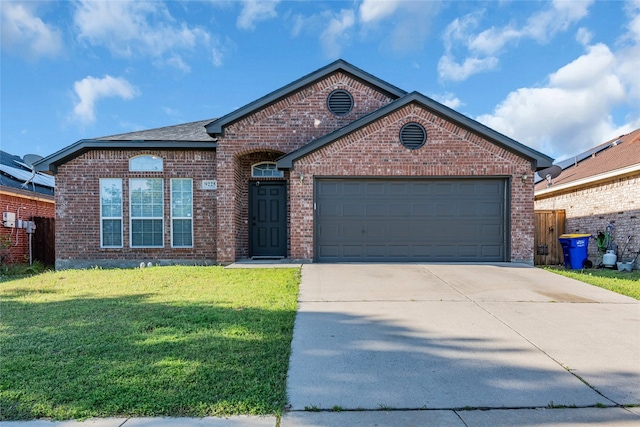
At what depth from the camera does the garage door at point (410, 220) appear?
9.91m

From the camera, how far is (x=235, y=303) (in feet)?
18.5

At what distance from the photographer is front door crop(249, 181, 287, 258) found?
37.0ft

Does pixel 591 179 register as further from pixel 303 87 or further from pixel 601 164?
pixel 303 87

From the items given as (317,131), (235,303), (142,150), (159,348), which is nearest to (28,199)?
(142,150)

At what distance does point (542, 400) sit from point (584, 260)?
10031 millimetres

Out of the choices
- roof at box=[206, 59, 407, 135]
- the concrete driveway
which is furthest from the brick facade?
roof at box=[206, 59, 407, 135]

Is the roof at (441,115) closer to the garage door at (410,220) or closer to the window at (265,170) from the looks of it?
the garage door at (410,220)

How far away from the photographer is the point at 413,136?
9695 mm

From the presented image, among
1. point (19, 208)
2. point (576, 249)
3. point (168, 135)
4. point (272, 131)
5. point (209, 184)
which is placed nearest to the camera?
point (272, 131)

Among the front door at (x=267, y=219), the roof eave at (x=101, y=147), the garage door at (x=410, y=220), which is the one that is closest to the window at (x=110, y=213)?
the roof eave at (x=101, y=147)

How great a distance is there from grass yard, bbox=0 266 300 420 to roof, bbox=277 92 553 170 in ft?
13.6

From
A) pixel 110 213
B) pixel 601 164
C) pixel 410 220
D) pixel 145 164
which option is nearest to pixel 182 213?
pixel 145 164

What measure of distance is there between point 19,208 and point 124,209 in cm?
475

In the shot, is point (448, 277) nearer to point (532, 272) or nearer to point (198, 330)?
point (532, 272)
